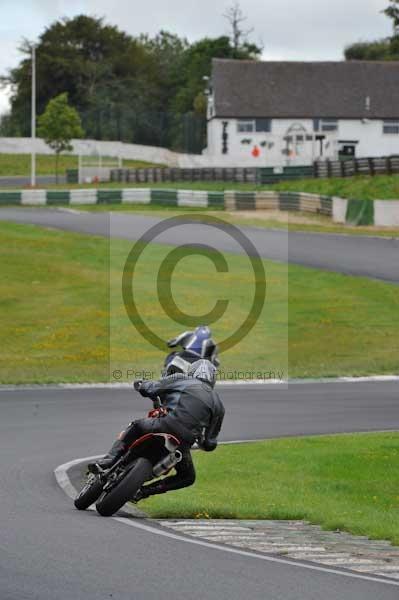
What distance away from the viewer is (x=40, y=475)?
13.8 m

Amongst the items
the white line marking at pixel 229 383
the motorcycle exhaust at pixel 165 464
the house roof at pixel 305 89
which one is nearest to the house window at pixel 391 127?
the house roof at pixel 305 89

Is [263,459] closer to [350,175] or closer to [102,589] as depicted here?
[102,589]

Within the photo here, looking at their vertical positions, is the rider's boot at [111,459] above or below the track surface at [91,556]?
above

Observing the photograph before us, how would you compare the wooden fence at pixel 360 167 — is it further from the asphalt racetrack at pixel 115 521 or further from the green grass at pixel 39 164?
the asphalt racetrack at pixel 115 521

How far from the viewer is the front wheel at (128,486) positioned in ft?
35.3

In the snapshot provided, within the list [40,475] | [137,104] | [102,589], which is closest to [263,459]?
[40,475]

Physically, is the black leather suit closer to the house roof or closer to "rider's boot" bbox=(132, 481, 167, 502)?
"rider's boot" bbox=(132, 481, 167, 502)

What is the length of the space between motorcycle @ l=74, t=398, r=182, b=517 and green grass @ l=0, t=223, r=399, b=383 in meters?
13.4

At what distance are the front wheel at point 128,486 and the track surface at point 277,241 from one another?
28231mm

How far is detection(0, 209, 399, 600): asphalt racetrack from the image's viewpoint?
7902mm

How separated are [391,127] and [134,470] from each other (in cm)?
8474

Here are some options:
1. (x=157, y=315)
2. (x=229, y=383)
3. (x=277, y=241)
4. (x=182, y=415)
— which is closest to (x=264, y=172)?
(x=277, y=241)

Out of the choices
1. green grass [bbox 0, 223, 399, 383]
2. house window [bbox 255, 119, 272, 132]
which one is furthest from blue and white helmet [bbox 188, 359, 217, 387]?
house window [bbox 255, 119, 272, 132]

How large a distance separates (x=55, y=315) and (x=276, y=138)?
60.5 metres
